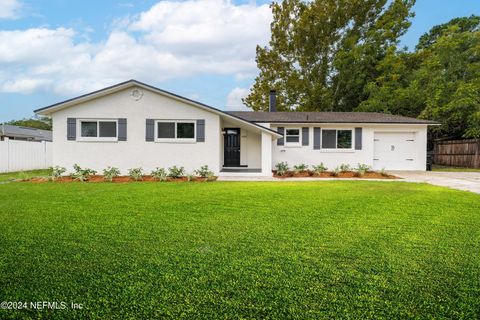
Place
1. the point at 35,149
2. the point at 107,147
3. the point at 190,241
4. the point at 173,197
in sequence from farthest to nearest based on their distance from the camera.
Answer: the point at 35,149
the point at 107,147
the point at 173,197
the point at 190,241

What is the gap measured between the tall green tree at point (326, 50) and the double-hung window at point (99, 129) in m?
18.2

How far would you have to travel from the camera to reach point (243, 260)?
3271 mm

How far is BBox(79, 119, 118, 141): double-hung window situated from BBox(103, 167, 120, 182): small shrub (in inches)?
61.0

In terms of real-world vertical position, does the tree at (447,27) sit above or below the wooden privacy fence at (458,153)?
above

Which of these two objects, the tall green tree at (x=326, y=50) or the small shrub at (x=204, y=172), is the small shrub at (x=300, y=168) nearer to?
the small shrub at (x=204, y=172)

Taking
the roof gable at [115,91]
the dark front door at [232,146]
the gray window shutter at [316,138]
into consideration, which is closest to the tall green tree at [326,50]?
the gray window shutter at [316,138]

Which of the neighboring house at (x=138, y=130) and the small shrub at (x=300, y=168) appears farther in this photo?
the small shrub at (x=300, y=168)

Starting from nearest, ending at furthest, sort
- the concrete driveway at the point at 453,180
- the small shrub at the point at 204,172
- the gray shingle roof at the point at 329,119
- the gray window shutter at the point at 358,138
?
the concrete driveway at the point at 453,180
the small shrub at the point at 204,172
the gray shingle roof at the point at 329,119
the gray window shutter at the point at 358,138

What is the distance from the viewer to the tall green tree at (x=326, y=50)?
25.5 metres

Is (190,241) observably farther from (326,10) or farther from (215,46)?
(326,10)

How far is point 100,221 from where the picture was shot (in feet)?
16.1

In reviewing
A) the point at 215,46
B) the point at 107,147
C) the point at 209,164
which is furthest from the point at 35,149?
the point at 215,46

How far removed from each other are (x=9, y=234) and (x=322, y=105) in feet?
85.2

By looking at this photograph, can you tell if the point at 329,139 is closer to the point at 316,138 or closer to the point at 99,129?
the point at 316,138
